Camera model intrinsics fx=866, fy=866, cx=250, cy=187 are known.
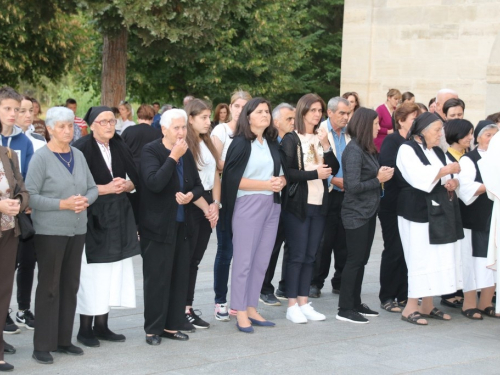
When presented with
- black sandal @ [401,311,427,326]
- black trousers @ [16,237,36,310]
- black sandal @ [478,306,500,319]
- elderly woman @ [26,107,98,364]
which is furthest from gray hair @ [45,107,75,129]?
black sandal @ [478,306,500,319]

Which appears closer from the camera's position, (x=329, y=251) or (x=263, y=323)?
(x=263, y=323)

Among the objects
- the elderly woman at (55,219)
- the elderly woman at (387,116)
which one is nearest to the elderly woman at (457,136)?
the elderly woman at (55,219)

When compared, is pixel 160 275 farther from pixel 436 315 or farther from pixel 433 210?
pixel 436 315

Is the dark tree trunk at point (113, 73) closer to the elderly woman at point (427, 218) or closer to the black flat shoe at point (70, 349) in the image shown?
the elderly woman at point (427, 218)

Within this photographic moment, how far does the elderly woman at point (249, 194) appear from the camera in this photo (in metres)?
7.39

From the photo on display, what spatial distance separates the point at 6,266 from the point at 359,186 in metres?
3.16

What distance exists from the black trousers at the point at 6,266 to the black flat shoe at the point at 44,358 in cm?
28

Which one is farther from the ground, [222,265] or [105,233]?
[105,233]

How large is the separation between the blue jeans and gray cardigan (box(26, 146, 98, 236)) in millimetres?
1786

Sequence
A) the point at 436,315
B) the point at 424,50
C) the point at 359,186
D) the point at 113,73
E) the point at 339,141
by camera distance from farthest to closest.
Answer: the point at 113,73 → the point at 424,50 → the point at 339,141 → the point at 436,315 → the point at 359,186

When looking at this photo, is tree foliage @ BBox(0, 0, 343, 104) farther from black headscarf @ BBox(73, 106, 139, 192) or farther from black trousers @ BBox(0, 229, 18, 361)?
black trousers @ BBox(0, 229, 18, 361)

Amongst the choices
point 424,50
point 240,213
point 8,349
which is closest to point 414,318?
point 240,213

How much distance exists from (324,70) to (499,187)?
21991mm

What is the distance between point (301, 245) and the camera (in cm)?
777
